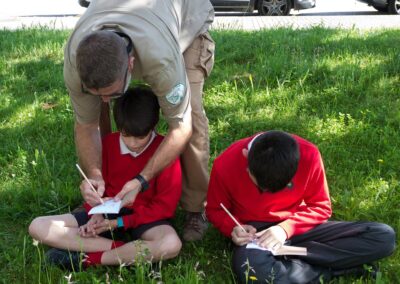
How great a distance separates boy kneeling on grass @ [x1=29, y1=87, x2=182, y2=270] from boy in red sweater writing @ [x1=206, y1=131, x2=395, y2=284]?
26cm

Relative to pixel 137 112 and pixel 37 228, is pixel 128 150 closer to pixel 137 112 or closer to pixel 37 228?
pixel 137 112

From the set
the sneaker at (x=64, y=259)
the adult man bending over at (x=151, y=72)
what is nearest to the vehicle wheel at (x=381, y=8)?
the adult man bending over at (x=151, y=72)

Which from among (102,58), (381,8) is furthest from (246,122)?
(381,8)

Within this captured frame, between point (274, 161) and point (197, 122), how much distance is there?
72 cm

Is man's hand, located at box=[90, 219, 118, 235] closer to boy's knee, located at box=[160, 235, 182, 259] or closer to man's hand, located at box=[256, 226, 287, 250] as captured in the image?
boy's knee, located at box=[160, 235, 182, 259]

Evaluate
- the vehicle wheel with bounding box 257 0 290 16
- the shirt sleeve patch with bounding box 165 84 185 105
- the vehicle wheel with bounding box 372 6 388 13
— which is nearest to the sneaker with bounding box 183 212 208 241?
the shirt sleeve patch with bounding box 165 84 185 105

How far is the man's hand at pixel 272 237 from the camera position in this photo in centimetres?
263

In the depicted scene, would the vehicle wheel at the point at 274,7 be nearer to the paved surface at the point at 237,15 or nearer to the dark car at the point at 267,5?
the dark car at the point at 267,5

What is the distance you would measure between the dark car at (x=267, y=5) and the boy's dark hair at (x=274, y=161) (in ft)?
25.4

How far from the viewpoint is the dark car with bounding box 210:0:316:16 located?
10031 millimetres

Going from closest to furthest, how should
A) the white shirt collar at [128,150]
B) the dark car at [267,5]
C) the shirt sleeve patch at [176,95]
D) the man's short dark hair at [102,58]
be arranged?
1. the man's short dark hair at [102,58]
2. the shirt sleeve patch at [176,95]
3. the white shirt collar at [128,150]
4. the dark car at [267,5]

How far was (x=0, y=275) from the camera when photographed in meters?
2.79

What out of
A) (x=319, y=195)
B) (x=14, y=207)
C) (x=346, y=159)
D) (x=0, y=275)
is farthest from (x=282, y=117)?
(x=0, y=275)

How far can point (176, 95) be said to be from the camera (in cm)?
258
